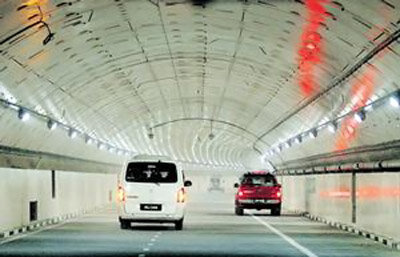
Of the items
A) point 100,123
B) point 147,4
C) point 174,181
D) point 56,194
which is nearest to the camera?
point 147,4

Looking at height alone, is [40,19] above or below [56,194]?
above

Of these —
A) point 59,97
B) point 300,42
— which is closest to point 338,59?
point 300,42

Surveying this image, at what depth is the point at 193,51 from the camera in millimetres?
34312

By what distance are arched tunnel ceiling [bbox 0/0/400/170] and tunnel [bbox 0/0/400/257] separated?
2.8 inches

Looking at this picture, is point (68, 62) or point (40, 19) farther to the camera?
point (68, 62)

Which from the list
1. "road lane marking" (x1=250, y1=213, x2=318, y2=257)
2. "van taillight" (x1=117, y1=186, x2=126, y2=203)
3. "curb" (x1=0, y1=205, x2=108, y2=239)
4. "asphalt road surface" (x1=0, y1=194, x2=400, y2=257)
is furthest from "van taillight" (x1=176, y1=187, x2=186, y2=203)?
"curb" (x1=0, y1=205, x2=108, y2=239)

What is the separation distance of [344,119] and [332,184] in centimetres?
408

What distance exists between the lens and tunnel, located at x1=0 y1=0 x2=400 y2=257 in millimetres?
24578

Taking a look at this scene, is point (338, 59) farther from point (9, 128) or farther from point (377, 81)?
point (9, 128)

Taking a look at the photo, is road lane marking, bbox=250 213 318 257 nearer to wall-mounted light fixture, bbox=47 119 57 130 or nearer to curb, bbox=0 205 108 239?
curb, bbox=0 205 108 239

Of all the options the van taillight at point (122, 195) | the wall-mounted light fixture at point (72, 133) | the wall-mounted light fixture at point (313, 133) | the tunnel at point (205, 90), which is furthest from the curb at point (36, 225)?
the wall-mounted light fixture at point (313, 133)

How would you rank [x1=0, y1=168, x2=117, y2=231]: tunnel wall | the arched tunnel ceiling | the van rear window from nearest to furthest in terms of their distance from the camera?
1. the arched tunnel ceiling
2. [x1=0, y1=168, x2=117, y2=231]: tunnel wall
3. the van rear window

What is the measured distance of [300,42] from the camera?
2784cm

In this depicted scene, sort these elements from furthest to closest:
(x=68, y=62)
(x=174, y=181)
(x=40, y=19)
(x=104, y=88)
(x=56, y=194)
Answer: (x=56, y=194) → (x=104, y=88) → (x=174, y=181) → (x=68, y=62) → (x=40, y=19)
